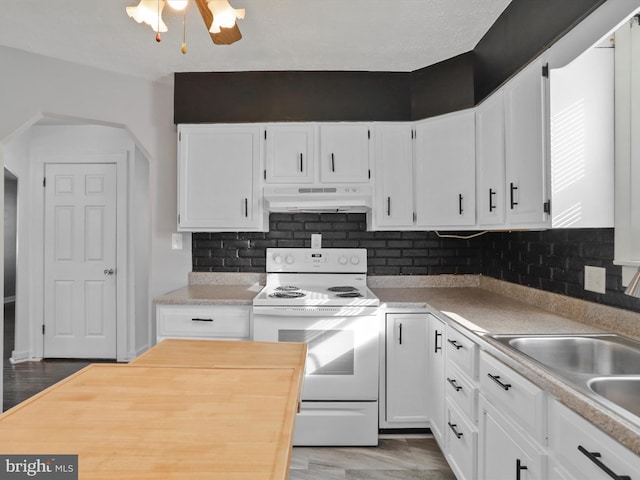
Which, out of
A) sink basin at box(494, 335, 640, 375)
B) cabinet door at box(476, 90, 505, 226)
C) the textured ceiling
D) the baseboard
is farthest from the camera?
the baseboard

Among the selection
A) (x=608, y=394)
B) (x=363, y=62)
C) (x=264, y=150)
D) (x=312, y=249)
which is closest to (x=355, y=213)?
(x=312, y=249)

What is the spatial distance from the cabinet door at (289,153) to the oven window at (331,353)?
109 cm

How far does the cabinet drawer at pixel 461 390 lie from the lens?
1.82 m

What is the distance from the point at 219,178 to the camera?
2910mm

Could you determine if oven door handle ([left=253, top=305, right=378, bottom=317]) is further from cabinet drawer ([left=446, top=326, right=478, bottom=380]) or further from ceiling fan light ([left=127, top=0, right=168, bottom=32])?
ceiling fan light ([left=127, top=0, right=168, bottom=32])

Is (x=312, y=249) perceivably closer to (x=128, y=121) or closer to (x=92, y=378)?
(x=128, y=121)

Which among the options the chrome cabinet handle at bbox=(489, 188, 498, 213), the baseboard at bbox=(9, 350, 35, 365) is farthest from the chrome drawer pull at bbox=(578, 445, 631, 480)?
the baseboard at bbox=(9, 350, 35, 365)

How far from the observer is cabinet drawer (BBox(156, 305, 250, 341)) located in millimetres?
2613

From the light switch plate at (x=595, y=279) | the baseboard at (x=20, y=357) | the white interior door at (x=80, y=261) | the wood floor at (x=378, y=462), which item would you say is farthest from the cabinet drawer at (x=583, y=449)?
the baseboard at (x=20, y=357)

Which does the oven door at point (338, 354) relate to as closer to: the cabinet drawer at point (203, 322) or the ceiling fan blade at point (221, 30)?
the cabinet drawer at point (203, 322)

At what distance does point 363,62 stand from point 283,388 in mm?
2388

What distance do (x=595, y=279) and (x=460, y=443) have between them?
1007 millimetres

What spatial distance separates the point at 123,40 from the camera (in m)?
2.46

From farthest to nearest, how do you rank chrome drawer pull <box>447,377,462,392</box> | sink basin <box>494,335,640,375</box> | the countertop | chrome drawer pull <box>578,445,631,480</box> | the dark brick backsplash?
the dark brick backsplash < chrome drawer pull <box>447,377,462,392</box> < sink basin <box>494,335,640,375</box> < chrome drawer pull <box>578,445,631,480</box> < the countertop
